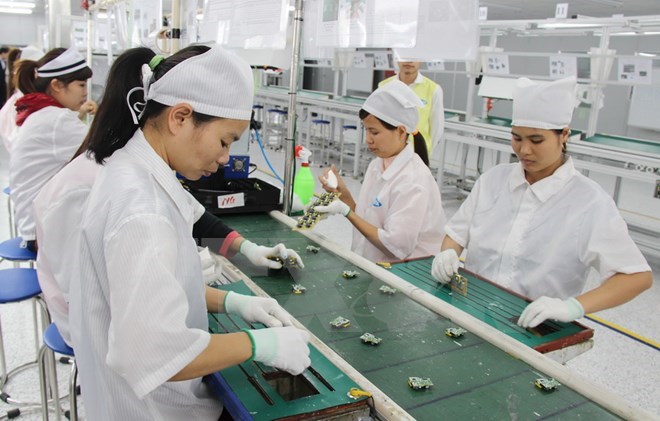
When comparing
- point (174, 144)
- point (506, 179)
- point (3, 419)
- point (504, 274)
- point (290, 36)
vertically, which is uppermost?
point (290, 36)

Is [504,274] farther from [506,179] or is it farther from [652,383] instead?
[652,383]

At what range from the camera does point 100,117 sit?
42.8 inches

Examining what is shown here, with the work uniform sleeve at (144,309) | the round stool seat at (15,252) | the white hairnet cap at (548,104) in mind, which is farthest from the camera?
the round stool seat at (15,252)

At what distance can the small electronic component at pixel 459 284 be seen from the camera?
159 centimetres

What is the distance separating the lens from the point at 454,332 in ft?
4.26

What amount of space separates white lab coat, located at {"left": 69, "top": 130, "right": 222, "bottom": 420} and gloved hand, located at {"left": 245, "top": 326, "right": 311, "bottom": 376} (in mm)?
144

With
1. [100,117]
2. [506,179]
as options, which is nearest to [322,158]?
[506,179]

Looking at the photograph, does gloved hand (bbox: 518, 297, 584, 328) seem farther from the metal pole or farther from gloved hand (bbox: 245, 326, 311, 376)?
the metal pole

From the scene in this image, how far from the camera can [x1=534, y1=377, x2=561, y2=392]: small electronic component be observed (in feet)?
3.55

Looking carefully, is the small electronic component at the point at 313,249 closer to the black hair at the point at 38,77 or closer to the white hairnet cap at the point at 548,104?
the white hairnet cap at the point at 548,104

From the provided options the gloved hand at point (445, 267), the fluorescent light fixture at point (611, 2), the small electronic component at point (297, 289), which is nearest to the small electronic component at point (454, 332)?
the gloved hand at point (445, 267)

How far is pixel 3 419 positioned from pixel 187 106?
192cm

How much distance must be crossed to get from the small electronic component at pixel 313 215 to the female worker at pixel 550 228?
1.97ft

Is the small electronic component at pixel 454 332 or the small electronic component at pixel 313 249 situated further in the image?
the small electronic component at pixel 313 249
